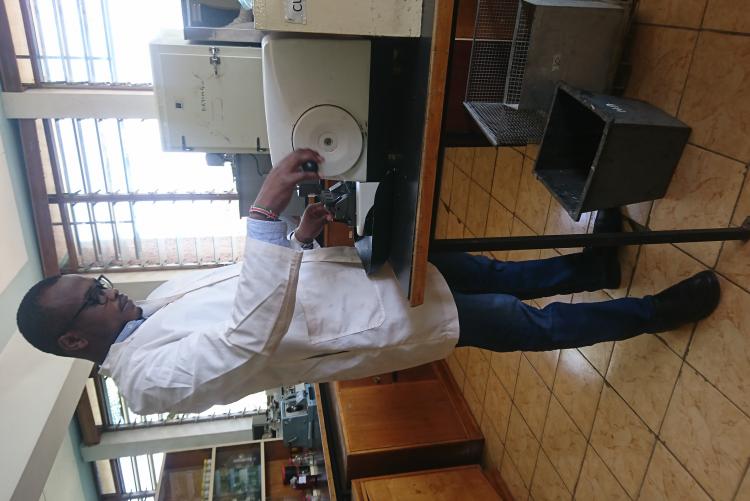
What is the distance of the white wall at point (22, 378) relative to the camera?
2.66m

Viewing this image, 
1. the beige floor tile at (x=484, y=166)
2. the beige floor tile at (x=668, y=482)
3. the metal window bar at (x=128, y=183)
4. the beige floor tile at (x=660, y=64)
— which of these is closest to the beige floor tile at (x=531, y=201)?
the beige floor tile at (x=484, y=166)

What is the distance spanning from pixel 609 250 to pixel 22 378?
10.8 ft

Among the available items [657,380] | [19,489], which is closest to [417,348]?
[657,380]

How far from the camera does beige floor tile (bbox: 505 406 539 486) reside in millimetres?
1961

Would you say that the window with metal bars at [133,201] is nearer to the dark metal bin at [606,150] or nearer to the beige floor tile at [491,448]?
the beige floor tile at [491,448]

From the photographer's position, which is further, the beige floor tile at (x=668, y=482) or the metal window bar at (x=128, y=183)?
the metal window bar at (x=128, y=183)

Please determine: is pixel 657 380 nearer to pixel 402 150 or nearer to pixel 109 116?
pixel 402 150

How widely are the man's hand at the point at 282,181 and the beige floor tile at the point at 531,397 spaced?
1.26 m

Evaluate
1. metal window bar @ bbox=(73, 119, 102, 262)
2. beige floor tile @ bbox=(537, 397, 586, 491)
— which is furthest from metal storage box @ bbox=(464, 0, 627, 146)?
metal window bar @ bbox=(73, 119, 102, 262)

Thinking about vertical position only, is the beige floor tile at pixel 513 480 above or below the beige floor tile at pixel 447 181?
below

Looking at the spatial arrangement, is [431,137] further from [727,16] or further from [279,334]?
[727,16]

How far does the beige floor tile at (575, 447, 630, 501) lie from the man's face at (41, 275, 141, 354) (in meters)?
1.52

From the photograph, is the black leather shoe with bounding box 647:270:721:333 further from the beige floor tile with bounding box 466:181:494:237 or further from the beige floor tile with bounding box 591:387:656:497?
the beige floor tile with bounding box 466:181:494:237

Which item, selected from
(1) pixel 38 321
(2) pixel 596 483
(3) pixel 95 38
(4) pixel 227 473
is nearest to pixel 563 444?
(2) pixel 596 483
